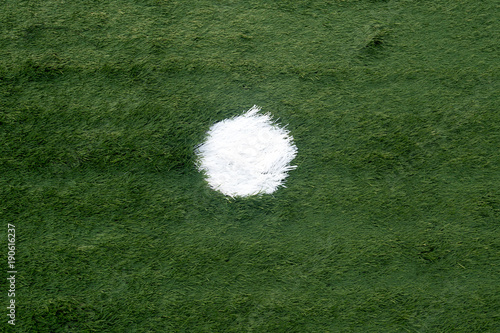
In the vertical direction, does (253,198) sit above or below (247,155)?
below

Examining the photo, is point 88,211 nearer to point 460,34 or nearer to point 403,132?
point 403,132

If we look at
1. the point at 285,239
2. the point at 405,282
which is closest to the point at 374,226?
the point at 405,282

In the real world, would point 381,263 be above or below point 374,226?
below

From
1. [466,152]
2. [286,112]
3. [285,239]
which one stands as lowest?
[285,239]

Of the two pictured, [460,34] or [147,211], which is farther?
[460,34]

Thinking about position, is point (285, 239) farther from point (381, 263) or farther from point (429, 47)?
point (429, 47)

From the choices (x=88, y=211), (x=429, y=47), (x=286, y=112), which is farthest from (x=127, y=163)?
(x=429, y=47)
